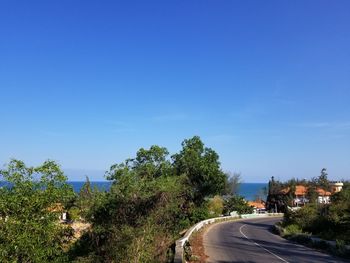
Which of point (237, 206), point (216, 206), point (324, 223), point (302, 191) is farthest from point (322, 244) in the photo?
point (302, 191)

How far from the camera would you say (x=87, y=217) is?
1747 cm

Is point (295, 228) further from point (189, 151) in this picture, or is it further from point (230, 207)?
point (230, 207)

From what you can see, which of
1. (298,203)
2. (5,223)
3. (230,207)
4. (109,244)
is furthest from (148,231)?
(298,203)

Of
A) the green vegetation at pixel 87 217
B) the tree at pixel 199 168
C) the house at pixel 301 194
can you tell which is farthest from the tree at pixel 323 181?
the green vegetation at pixel 87 217

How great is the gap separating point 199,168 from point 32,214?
4540 cm

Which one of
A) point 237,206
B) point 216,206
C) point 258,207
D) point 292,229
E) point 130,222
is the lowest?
point 258,207

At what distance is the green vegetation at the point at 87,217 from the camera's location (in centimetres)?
1177

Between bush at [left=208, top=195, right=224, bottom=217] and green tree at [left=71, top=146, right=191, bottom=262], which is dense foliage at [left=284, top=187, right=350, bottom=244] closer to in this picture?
green tree at [left=71, top=146, right=191, bottom=262]

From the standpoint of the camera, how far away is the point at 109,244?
16094mm

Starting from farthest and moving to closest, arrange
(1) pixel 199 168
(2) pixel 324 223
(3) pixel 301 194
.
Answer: (3) pixel 301 194, (1) pixel 199 168, (2) pixel 324 223

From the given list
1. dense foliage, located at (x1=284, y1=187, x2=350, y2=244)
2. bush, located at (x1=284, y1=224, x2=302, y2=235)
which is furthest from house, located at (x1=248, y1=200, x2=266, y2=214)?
bush, located at (x1=284, y1=224, x2=302, y2=235)

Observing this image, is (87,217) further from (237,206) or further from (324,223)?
(237,206)

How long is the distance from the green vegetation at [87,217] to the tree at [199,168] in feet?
120

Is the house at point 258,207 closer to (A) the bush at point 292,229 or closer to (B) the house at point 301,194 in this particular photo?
(B) the house at point 301,194
